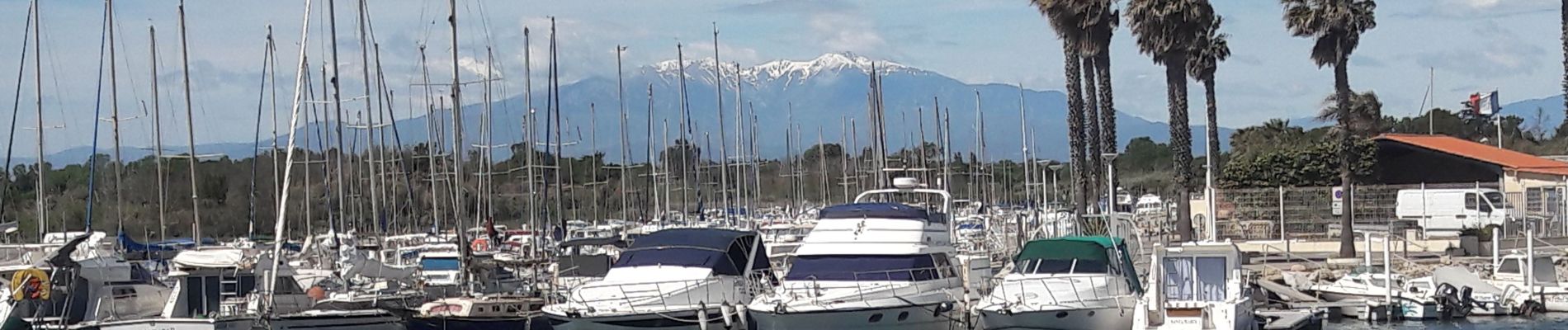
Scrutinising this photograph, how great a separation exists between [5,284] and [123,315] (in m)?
2.40

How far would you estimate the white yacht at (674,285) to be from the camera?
118ft

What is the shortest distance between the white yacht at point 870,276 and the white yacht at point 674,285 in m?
1.07

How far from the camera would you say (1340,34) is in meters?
58.2

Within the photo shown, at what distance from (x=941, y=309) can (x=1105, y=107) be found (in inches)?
832

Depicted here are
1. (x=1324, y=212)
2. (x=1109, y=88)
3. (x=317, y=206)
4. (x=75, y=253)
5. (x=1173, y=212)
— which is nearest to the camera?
(x=75, y=253)

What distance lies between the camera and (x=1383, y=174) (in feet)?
229

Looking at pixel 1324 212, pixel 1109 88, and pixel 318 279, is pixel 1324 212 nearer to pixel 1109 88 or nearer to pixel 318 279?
pixel 1109 88

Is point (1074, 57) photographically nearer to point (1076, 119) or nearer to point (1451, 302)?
point (1076, 119)

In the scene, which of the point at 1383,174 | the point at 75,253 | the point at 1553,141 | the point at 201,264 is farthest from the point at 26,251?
the point at 1553,141

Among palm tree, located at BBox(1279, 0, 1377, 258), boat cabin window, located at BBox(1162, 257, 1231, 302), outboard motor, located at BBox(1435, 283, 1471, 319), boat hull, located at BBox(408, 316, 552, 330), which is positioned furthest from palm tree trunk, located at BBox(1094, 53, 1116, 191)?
boat hull, located at BBox(408, 316, 552, 330)

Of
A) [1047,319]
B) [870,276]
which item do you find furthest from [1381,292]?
[870,276]

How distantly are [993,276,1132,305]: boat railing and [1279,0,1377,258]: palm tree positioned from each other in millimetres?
24400

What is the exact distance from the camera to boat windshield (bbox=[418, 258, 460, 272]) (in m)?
55.7

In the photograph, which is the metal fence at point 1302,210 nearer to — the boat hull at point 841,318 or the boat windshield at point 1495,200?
the boat windshield at point 1495,200
